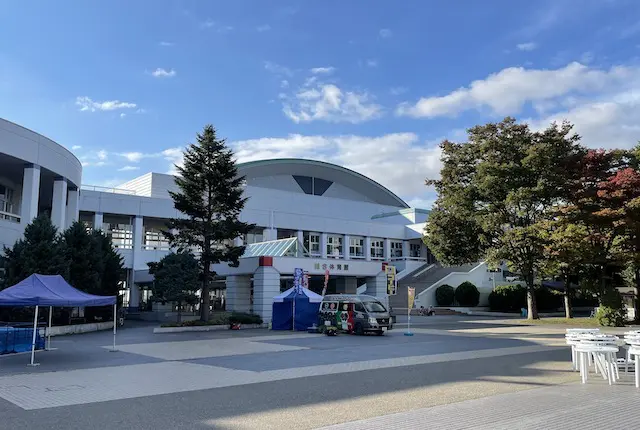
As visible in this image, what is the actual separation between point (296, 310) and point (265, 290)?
3.54 m

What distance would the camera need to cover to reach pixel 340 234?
58.3m

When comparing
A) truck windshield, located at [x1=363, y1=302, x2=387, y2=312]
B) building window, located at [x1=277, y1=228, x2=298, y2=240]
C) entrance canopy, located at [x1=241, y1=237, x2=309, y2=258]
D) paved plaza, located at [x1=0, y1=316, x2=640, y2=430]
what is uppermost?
building window, located at [x1=277, y1=228, x2=298, y2=240]

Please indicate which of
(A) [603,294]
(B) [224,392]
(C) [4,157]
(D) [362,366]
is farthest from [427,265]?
(B) [224,392]

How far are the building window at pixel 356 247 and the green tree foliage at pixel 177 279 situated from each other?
31.0 m

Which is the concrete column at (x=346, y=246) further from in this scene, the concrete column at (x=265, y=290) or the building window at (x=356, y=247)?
the concrete column at (x=265, y=290)

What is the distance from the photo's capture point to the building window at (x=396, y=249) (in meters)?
62.9

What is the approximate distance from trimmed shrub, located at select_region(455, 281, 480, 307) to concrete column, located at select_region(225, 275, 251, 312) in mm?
20344

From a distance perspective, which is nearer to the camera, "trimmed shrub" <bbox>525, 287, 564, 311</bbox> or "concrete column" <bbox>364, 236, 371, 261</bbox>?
"trimmed shrub" <bbox>525, 287, 564, 311</bbox>

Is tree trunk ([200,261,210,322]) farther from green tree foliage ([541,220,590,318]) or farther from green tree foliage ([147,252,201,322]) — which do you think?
green tree foliage ([541,220,590,318])

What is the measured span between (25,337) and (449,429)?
14.2m

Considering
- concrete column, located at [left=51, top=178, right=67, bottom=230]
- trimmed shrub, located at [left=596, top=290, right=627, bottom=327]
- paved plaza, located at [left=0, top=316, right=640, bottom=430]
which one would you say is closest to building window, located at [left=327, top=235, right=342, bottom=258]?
concrete column, located at [left=51, top=178, right=67, bottom=230]

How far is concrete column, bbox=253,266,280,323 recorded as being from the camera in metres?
30.2

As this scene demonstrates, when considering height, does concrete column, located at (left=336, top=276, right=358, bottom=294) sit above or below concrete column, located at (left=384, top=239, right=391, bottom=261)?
below

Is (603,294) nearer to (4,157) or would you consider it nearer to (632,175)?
(632,175)
